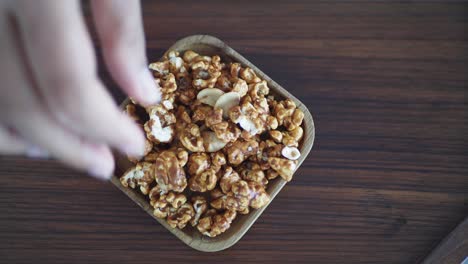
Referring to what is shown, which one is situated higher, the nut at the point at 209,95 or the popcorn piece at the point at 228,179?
the nut at the point at 209,95

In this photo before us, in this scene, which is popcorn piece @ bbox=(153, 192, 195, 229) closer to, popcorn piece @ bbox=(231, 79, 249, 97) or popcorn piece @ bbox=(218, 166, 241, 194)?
popcorn piece @ bbox=(218, 166, 241, 194)

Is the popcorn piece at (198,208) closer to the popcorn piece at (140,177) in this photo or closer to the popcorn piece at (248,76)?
the popcorn piece at (140,177)

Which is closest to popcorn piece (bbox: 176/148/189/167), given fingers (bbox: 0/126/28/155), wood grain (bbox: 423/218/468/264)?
fingers (bbox: 0/126/28/155)

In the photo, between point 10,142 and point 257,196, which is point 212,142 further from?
point 10,142

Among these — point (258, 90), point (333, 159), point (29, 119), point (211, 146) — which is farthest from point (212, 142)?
point (29, 119)

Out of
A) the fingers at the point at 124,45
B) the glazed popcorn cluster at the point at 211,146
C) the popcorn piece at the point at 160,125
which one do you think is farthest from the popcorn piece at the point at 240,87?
the fingers at the point at 124,45

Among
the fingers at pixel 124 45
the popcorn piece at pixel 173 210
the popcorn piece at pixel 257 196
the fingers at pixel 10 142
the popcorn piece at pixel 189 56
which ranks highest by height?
the fingers at pixel 124 45

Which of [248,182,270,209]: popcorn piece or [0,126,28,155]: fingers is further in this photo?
[248,182,270,209]: popcorn piece
